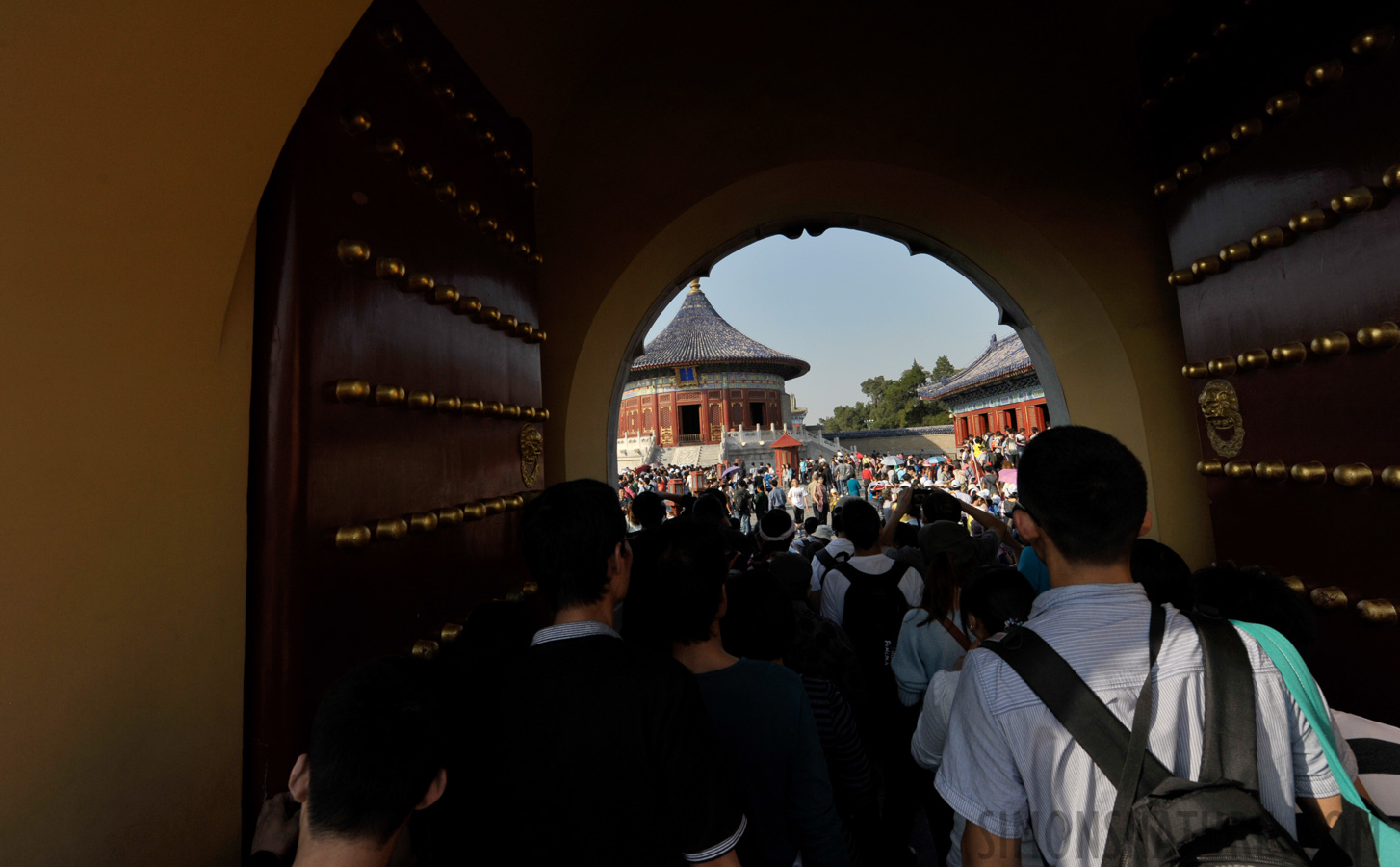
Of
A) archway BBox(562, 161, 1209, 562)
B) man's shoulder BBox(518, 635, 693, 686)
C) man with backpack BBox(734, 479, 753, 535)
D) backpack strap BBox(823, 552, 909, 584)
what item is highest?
archway BBox(562, 161, 1209, 562)

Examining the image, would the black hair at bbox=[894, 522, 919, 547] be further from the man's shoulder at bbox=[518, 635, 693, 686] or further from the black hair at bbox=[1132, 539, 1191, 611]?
the man's shoulder at bbox=[518, 635, 693, 686]

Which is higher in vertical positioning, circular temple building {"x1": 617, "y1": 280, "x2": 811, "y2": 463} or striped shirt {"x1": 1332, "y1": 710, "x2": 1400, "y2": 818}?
circular temple building {"x1": 617, "y1": 280, "x2": 811, "y2": 463}

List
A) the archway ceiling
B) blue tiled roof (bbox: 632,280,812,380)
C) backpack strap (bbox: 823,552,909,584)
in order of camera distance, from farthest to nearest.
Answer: blue tiled roof (bbox: 632,280,812,380)
the archway ceiling
backpack strap (bbox: 823,552,909,584)

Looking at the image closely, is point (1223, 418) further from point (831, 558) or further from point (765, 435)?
point (765, 435)

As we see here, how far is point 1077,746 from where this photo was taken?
2.67ft

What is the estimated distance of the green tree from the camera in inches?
1594

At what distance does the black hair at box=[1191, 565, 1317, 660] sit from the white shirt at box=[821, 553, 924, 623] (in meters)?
1.15

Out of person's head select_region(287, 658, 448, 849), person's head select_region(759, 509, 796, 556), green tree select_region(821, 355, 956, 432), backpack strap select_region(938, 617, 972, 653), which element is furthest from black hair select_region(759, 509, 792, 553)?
green tree select_region(821, 355, 956, 432)

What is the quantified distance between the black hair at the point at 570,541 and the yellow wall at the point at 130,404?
47cm

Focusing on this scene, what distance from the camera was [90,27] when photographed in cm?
80

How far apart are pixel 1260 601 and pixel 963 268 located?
6.18 ft

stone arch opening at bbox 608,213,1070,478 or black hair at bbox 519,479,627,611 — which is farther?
stone arch opening at bbox 608,213,1070,478

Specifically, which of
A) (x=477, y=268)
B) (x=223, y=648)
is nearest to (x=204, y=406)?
(x=223, y=648)

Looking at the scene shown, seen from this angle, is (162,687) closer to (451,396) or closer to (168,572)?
(168,572)
